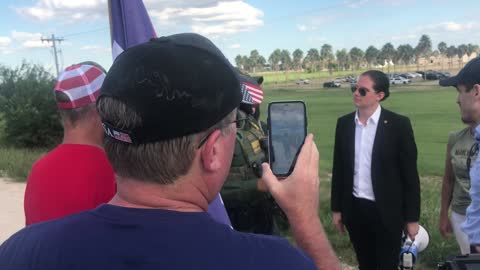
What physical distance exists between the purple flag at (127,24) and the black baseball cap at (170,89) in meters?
1.33

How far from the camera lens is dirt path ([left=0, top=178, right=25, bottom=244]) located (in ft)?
23.5

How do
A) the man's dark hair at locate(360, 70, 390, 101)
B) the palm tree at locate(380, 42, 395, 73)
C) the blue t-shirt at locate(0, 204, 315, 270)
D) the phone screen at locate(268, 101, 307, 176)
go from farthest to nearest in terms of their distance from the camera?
the palm tree at locate(380, 42, 395, 73) → the man's dark hair at locate(360, 70, 390, 101) → the phone screen at locate(268, 101, 307, 176) → the blue t-shirt at locate(0, 204, 315, 270)

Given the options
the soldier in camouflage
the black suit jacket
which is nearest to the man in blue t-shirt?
the soldier in camouflage

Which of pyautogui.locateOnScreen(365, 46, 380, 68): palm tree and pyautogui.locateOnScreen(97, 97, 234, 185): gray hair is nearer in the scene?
pyautogui.locateOnScreen(97, 97, 234, 185): gray hair

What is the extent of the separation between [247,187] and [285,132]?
4.14ft

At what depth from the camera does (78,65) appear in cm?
233

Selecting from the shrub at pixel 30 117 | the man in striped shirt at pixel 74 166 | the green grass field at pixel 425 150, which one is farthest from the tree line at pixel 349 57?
the man in striped shirt at pixel 74 166

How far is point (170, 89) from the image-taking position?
105 centimetres

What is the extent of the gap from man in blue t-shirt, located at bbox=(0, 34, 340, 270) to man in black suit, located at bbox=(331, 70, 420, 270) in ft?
9.94

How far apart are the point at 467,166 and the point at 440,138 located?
16940 millimetres

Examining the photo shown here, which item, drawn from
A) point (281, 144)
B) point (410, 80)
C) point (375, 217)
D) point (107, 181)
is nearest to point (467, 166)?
point (375, 217)

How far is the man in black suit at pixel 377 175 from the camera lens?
3.92 m

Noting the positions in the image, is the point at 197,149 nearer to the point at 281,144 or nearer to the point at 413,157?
the point at 281,144

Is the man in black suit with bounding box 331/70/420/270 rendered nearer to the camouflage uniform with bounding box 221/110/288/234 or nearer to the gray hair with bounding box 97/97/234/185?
the camouflage uniform with bounding box 221/110/288/234
